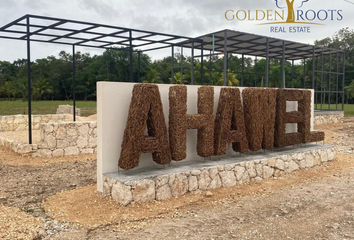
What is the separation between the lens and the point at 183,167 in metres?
6.08

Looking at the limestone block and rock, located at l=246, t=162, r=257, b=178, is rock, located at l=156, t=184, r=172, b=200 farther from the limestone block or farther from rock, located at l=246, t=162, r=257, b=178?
the limestone block

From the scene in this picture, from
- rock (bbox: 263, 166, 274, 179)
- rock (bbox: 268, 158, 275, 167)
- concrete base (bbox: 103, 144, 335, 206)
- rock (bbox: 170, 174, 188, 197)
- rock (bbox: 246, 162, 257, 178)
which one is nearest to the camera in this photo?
concrete base (bbox: 103, 144, 335, 206)

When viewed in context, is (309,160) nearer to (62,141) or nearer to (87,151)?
(87,151)

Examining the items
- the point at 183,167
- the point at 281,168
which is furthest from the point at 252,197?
the point at 281,168

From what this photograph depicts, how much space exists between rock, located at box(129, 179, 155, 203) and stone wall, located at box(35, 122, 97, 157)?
533 centimetres

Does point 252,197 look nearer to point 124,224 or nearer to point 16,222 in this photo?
point 124,224

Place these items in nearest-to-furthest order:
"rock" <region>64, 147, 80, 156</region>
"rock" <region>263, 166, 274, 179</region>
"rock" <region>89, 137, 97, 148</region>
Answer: "rock" <region>263, 166, 274, 179</region>
"rock" <region>64, 147, 80, 156</region>
"rock" <region>89, 137, 97, 148</region>

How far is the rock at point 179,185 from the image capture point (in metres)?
5.53

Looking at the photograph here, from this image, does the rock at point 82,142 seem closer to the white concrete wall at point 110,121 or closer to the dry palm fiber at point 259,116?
the white concrete wall at point 110,121

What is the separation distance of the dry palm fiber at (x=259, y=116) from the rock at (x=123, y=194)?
377 cm

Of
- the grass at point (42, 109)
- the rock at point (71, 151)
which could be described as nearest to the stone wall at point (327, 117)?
the grass at point (42, 109)

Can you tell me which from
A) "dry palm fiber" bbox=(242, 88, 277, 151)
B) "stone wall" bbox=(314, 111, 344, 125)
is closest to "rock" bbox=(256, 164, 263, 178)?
"dry palm fiber" bbox=(242, 88, 277, 151)

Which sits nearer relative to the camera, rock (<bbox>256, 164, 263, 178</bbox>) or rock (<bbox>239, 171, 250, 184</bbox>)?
rock (<bbox>239, 171, 250, 184</bbox>)

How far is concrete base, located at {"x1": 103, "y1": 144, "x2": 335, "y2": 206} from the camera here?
201 inches
